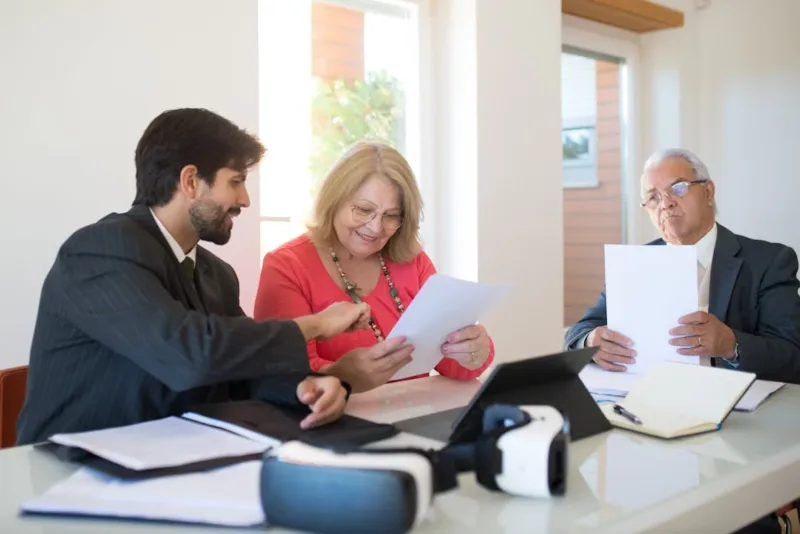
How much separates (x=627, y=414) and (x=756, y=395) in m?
0.39

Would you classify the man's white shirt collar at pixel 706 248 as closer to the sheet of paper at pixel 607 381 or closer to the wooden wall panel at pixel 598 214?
the sheet of paper at pixel 607 381

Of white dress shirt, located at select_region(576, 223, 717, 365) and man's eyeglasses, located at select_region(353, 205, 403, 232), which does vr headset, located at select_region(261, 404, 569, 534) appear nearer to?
man's eyeglasses, located at select_region(353, 205, 403, 232)

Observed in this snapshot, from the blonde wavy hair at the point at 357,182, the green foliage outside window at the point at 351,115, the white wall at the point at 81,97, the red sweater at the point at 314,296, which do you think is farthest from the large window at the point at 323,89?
the red sweater at the point at 314,296

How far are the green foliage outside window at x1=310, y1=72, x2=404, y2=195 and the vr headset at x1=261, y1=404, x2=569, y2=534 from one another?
2015mm

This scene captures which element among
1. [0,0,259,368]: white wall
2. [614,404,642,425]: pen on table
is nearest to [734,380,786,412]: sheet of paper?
[614,404,642,425]: pen on table

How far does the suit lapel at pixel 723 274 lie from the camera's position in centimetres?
213

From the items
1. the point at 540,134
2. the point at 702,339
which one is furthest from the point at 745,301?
the point at 540,134

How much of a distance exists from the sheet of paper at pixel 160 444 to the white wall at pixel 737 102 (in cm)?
357

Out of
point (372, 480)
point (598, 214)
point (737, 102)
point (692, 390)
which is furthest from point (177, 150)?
point (737, 102)

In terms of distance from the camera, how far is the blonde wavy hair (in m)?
2.10

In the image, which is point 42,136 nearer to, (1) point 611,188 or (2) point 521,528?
(2) point 521,528

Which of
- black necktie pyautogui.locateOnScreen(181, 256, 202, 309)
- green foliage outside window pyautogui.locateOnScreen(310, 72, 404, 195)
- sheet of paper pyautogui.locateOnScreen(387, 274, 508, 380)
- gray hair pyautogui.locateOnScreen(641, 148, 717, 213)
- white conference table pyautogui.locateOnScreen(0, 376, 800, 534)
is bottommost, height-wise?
white conference table pyautogui.locateOnScreen(0, 376, 800, 534)

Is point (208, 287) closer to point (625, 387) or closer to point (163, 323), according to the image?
point (163, 323)

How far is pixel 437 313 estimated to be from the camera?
154 centimetres
